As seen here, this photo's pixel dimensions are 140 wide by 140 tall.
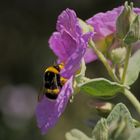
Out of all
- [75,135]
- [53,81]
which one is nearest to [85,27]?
[53,81]

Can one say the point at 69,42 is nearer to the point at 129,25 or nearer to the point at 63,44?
the point at 63,44

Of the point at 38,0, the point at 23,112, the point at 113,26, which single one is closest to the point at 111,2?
the point at 38,0

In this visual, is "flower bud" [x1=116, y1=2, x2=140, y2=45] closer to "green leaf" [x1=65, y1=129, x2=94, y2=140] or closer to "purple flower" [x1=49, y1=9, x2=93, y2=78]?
"purple flower" [x1=49, y1=9, x2=93, y2=78]

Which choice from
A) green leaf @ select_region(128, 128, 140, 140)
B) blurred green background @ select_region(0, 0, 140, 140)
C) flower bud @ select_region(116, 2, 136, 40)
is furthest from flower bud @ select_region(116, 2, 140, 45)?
blurred green background @ select_region(0, 0, 140, 140)

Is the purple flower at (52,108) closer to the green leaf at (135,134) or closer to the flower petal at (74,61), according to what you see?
the flower petal at (74,61)

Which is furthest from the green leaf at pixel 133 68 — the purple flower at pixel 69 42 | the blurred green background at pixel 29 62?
the blurred green background at pixel 29 62

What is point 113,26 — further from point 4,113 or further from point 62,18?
point 4,113
